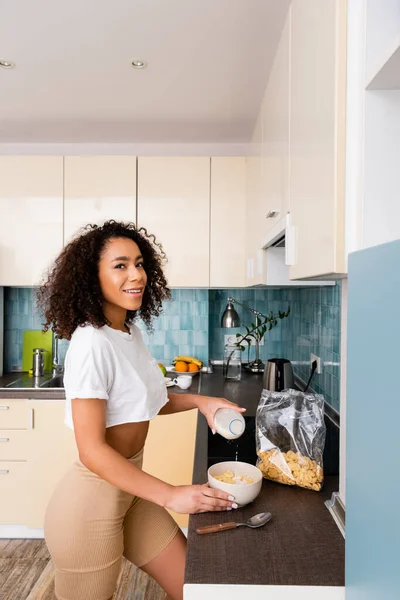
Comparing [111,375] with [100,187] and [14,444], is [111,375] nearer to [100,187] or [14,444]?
[14,444]

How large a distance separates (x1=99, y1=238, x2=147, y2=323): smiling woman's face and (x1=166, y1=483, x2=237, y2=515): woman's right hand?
0.59 metres

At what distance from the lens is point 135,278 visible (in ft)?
4.99

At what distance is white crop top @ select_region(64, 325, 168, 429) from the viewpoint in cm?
135

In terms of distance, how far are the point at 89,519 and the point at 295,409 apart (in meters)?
A: 0.68

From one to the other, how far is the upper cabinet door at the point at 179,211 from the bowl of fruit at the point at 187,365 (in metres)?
0.55

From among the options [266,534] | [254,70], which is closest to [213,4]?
[254,70]

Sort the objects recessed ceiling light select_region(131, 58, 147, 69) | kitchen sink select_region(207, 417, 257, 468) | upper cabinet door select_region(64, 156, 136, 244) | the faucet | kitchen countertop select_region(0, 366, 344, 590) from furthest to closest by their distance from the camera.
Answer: the faucet < upper cabinet door select_region(64, 156, 136, 244) < recessed ceiling light select_region(131, 58, 147, 69) < kitchen sink select_region(207, 417, 257, 468) < kitchen countertop select_region(0, 366, 344, 590)

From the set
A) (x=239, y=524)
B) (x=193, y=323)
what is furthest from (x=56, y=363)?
(x=239, y=524)

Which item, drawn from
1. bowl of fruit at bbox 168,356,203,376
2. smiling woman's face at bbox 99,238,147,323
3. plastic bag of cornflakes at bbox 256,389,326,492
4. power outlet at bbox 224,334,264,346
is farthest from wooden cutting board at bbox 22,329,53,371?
plastic bag of cornflakes at bbox 256,389,326,492

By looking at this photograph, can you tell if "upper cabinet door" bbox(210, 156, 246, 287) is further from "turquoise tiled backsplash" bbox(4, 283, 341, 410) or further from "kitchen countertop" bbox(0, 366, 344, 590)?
"kitchen countertop" bbox(0, 366, 344, 590)

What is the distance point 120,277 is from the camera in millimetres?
1536

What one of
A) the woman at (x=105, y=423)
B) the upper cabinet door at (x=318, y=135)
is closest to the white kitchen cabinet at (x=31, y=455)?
the woman at (x=105, y=423)

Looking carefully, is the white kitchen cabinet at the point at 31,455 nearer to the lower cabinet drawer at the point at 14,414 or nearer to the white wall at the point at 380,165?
the lower cabinet drawer at the point at 14,414

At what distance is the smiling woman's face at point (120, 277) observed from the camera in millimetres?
1528
